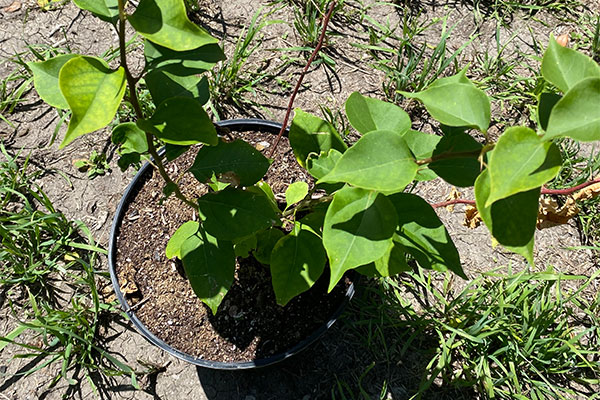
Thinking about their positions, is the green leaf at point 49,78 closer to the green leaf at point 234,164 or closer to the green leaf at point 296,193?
the green leaf at point 234,164

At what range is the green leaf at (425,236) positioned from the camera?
128 cm

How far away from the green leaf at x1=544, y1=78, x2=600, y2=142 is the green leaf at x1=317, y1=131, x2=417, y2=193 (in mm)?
301

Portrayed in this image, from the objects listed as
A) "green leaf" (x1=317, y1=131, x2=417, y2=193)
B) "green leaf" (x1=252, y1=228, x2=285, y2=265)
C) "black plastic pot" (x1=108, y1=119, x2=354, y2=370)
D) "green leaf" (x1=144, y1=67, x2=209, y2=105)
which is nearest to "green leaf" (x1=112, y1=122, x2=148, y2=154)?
"green leaf" (x1=144, y1=67, x2=209, y2=105)

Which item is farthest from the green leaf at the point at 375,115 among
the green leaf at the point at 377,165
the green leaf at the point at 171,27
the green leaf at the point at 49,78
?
the green leaf at the point at 49,78

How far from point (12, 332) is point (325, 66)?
196cm

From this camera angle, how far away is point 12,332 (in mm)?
2189

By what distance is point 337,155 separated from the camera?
56.1 inches

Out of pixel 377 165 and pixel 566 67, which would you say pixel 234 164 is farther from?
pixel 566 67

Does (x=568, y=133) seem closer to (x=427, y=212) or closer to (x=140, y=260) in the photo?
(x=427, y=212)

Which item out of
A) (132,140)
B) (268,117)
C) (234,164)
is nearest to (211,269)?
(234,164)

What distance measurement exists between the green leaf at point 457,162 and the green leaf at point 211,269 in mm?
638

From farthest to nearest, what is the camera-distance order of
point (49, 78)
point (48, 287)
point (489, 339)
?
point (48, 287)
point (489, 339)
point (49, 78)

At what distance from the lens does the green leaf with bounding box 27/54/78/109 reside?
1.16 m

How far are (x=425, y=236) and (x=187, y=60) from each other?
28.0 inches
